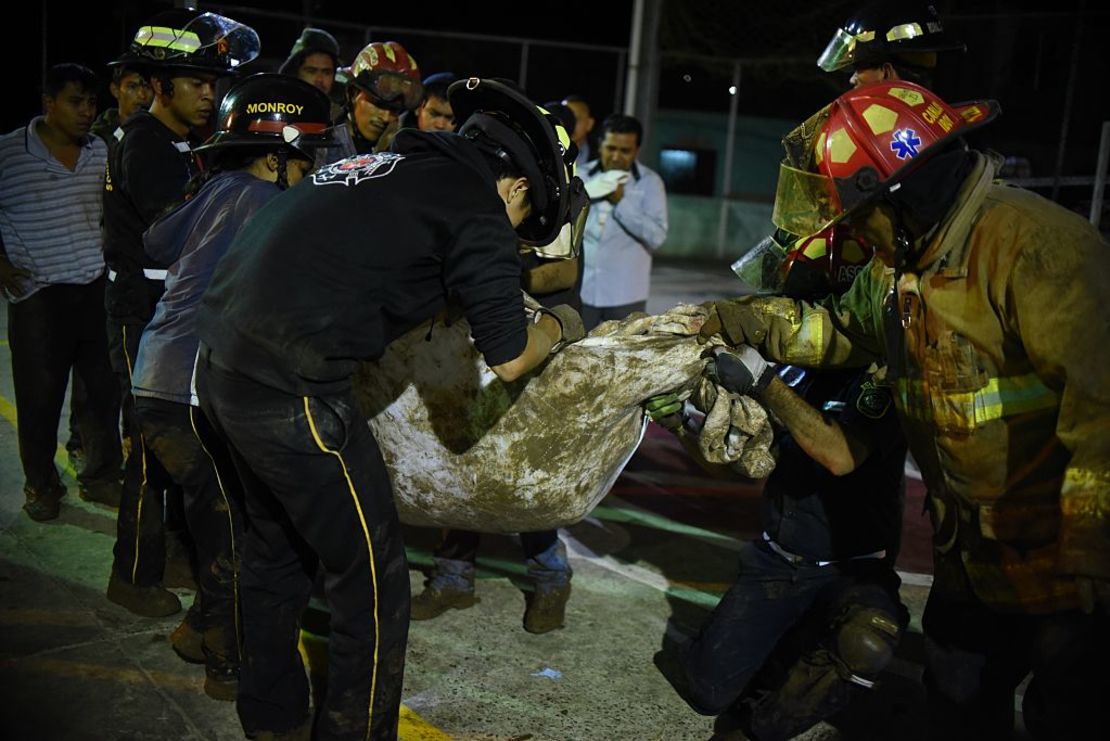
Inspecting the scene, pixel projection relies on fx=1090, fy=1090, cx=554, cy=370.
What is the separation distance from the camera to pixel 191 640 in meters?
3.84

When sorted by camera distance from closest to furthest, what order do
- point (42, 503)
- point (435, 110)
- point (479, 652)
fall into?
1. point (479, 652)
2. point (42, 503)
3. point (435, 110)

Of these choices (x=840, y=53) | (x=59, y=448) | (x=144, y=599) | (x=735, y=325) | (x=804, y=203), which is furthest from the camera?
(x=59, y=448)

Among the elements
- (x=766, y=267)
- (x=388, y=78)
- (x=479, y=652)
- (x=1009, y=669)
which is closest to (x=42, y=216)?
(x=388, y=78)

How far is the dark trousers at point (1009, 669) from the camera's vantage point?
106 inches

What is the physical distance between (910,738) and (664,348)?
157cm

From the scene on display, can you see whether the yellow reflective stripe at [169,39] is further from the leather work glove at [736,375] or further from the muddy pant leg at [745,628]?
the muddy pant leg at [745,628]

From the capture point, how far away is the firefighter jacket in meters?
2.51

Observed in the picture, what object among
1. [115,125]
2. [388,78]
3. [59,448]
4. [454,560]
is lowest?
[59,448]

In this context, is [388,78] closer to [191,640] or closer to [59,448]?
[59,448]

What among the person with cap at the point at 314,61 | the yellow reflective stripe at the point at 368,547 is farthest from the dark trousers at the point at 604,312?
the yellow reflective stripe at the point at 368,547

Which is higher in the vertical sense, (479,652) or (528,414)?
(528,414)

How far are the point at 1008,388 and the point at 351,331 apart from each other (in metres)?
1.68

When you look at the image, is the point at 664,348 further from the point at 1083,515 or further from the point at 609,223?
the point at 609,223

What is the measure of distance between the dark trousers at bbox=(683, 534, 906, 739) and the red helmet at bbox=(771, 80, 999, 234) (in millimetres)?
1218
